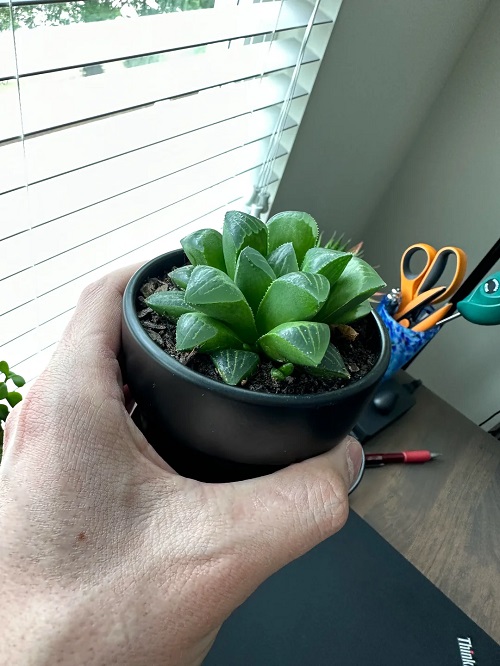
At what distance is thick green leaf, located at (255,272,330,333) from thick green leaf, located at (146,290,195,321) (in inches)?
1.8

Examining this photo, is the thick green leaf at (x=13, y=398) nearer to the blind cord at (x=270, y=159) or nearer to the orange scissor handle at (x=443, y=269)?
the blind cord at (x=270, y=159)

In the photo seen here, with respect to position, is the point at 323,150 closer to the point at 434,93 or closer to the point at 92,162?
the point at 434,93

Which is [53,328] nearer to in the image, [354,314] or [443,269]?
[354,314]

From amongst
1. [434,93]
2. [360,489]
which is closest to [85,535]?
[360,489]

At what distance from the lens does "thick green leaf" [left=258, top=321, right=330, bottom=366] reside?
269 mm

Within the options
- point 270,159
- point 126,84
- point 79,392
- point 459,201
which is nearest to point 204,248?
point 79,392

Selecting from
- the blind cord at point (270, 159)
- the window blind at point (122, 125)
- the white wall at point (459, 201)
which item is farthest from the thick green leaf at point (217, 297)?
the white wall at point (459, 201)

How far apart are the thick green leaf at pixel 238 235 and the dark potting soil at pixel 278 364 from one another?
6 centimetres

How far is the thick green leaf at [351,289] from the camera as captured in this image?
0.31 meters

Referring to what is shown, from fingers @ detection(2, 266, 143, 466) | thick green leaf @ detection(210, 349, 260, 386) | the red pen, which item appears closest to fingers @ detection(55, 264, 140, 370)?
fingers @ detection(2, 266, 143, 466)

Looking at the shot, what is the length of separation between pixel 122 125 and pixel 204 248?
0.23 meters

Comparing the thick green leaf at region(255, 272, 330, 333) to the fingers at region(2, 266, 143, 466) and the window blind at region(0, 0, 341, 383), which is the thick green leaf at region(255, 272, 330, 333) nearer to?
the fingers at region(2, 266, 143, 466)

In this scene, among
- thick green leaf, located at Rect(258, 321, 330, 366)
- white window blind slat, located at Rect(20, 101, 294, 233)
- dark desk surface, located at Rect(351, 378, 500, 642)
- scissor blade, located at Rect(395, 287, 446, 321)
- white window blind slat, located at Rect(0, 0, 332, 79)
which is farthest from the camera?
scissor blade, located at Rect(395, 287, 446, 321)

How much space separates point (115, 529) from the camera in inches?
12.2
